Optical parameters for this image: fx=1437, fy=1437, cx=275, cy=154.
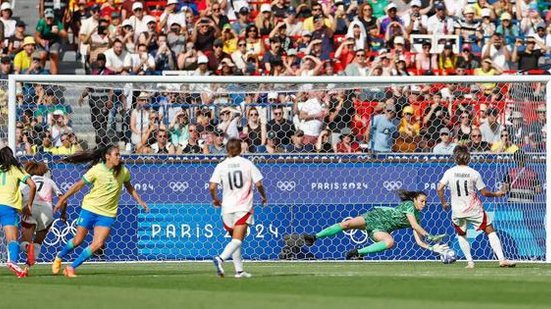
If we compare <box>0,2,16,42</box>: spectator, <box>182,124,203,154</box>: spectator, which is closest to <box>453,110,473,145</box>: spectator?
<box>182,124,203,154</box>: spectator

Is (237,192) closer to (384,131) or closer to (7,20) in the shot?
(384,131)

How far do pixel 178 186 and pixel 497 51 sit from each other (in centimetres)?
992

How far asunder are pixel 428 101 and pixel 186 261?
4773mm

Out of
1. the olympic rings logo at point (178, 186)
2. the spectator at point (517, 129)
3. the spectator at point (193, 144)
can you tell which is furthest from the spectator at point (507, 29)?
the olympic rings logo at point (178, 186)

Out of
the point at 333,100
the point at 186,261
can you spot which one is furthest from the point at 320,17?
the point at 186,261

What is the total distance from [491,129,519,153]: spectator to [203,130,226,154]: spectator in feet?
14.4

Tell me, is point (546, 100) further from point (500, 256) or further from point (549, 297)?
point (549, 297)

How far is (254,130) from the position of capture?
23.4 m

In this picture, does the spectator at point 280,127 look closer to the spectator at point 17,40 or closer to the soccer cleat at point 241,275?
the soccer cleat at point 241,275

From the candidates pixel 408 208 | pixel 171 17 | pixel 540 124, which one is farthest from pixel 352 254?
pixel 171 17

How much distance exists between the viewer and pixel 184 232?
23359mm

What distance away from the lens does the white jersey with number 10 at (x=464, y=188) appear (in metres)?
20.7

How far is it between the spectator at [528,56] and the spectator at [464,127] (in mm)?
6902

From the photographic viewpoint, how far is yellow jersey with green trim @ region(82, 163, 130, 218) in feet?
60.7
